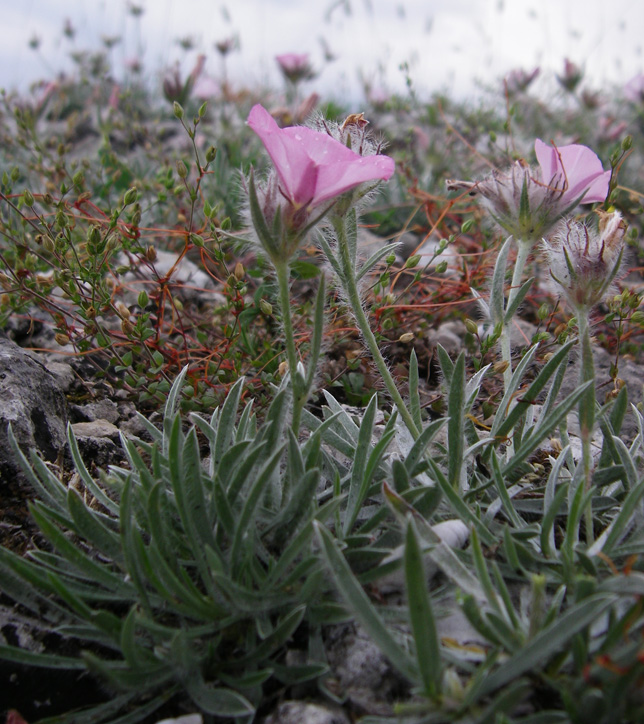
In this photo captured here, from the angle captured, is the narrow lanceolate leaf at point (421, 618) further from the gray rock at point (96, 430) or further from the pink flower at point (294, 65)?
the pink flower at point (294, 65)

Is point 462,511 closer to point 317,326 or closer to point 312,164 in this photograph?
point 317,326

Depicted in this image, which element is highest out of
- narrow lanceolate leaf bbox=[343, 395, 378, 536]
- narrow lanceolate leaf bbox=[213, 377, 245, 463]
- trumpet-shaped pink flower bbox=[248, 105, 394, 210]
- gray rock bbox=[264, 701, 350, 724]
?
trumpet-shaped pink flower bbox=[248, 105, 394, 210]

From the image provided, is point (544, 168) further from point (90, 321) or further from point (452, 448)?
point (90, 321)

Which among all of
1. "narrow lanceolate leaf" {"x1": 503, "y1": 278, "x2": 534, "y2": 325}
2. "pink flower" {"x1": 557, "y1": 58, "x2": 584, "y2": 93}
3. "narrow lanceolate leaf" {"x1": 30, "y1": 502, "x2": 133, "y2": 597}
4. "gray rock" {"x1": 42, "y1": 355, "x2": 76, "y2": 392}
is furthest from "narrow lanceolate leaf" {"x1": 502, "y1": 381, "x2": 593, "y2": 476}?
"pink flower" {"x1": 557, "y1": 58, "x2": 584, "y2": 93}

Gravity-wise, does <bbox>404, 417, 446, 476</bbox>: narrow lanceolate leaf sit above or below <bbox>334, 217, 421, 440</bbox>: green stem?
below

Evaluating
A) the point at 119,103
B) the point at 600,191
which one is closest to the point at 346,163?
the point at 600,191

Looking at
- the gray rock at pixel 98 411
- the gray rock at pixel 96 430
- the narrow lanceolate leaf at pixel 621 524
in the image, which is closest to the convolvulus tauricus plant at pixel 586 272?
the narrow lanceolate leaf at pixel 621 524

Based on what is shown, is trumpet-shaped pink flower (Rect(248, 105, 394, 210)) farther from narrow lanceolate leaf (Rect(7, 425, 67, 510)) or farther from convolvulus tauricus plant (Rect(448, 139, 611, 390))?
narrow lanceolate leaf (Rect(7, 425, 67, 510))
